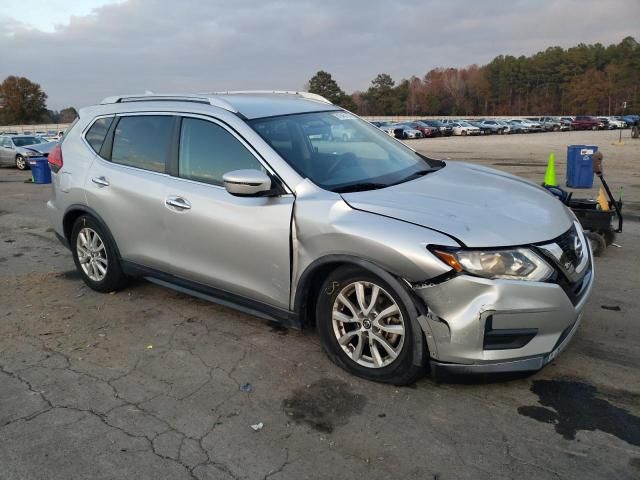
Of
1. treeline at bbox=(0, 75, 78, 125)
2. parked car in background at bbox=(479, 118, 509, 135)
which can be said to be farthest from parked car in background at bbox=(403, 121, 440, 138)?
treeline at bbox=(0, 75, 78, 125)

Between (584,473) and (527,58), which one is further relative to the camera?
(527,58)

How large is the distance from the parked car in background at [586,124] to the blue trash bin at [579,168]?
56293 millimetres

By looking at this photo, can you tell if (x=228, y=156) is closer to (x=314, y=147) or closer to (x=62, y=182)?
(x=314, y=147)

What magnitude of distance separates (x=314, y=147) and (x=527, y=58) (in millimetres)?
141750

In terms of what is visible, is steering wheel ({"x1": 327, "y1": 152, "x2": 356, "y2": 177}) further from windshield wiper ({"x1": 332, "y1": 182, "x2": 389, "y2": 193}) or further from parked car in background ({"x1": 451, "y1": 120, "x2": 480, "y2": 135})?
parked car in background ({"x1": 451, "y1": 120, "x2": 480, "y2": 135})

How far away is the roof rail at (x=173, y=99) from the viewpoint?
4125 millimetres

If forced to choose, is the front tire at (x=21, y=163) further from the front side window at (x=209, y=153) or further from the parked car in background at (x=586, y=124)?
the parked car in background at (x=586, y=124)

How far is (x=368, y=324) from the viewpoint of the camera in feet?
10.8

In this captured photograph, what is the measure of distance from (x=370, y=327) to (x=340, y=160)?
131 centimetres

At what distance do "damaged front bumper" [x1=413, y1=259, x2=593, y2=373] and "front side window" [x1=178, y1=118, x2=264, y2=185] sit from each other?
5.15ft

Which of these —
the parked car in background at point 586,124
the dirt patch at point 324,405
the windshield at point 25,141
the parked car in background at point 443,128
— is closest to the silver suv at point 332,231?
the dirt patch at point 324,405

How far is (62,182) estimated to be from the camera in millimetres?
5191

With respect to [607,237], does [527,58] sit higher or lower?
higher

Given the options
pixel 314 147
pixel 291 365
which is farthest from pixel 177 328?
pixel 314 147
